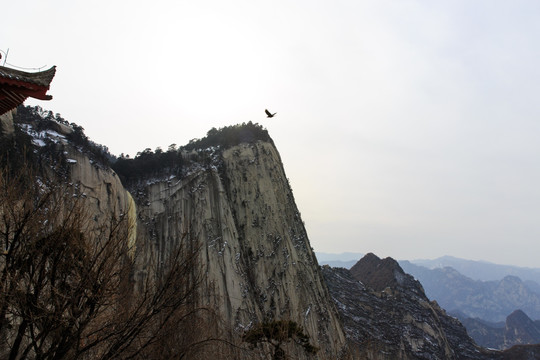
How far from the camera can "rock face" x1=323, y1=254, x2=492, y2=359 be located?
188 feet

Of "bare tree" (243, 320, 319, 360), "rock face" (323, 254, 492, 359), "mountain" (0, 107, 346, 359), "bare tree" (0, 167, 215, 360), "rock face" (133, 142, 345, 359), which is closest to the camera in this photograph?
"bare tree" (0, 167, 215, 360)

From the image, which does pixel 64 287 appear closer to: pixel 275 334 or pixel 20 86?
pixel 20 86

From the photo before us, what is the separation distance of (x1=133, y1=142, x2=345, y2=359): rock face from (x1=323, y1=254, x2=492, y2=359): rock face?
13.5 meters

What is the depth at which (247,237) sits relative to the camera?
41.3m

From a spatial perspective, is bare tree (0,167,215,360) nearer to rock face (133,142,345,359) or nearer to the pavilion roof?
the pavilion roof

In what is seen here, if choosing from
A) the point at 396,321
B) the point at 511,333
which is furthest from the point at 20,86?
the point at 511,333

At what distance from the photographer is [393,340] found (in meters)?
59.4

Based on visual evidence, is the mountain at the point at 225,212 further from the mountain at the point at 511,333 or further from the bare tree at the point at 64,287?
the mountain at the point at 511,333

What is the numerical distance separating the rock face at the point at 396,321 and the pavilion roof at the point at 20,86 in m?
49.4

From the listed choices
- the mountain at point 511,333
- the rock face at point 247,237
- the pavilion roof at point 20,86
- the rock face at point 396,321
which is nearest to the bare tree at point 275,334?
the pavilion roof at point 20,86

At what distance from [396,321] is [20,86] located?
69.1 meters

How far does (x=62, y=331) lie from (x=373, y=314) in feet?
212

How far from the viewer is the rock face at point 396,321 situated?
188 ft

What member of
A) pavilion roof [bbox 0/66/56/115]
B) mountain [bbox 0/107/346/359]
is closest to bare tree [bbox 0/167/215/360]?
pavilion roof [bbox 0/66/56/115]
